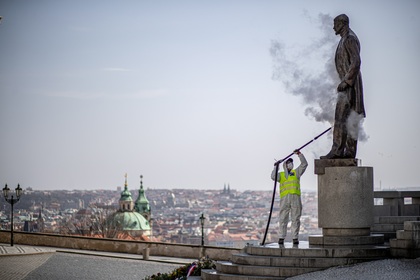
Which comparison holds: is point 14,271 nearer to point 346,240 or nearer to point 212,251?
point 212,251

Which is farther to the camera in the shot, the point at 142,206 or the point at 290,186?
the point at 142,206

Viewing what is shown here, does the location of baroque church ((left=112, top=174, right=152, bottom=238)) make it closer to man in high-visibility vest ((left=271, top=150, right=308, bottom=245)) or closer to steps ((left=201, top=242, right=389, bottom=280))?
man in high-visibility vest ((left=271, top=150, right=308, bottom=245))

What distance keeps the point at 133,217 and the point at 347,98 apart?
127487 millimetres

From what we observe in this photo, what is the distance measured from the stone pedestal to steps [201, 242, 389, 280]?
1.92ft

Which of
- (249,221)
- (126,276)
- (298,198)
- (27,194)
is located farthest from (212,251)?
(249,221)

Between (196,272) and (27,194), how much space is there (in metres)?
106

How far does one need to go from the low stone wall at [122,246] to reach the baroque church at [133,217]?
253 ft

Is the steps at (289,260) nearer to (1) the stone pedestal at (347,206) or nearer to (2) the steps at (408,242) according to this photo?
(2) the steps at (408,242)

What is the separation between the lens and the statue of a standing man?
18562 millimetres

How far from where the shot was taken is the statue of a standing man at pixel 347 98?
1856cm

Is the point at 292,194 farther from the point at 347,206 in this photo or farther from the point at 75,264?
the point at 75,264

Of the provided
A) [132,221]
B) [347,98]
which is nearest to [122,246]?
[347,98]

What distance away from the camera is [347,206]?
58.7 ft

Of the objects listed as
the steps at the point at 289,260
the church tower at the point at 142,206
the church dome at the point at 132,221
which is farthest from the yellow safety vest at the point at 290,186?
the church tower at the point at 142,206
